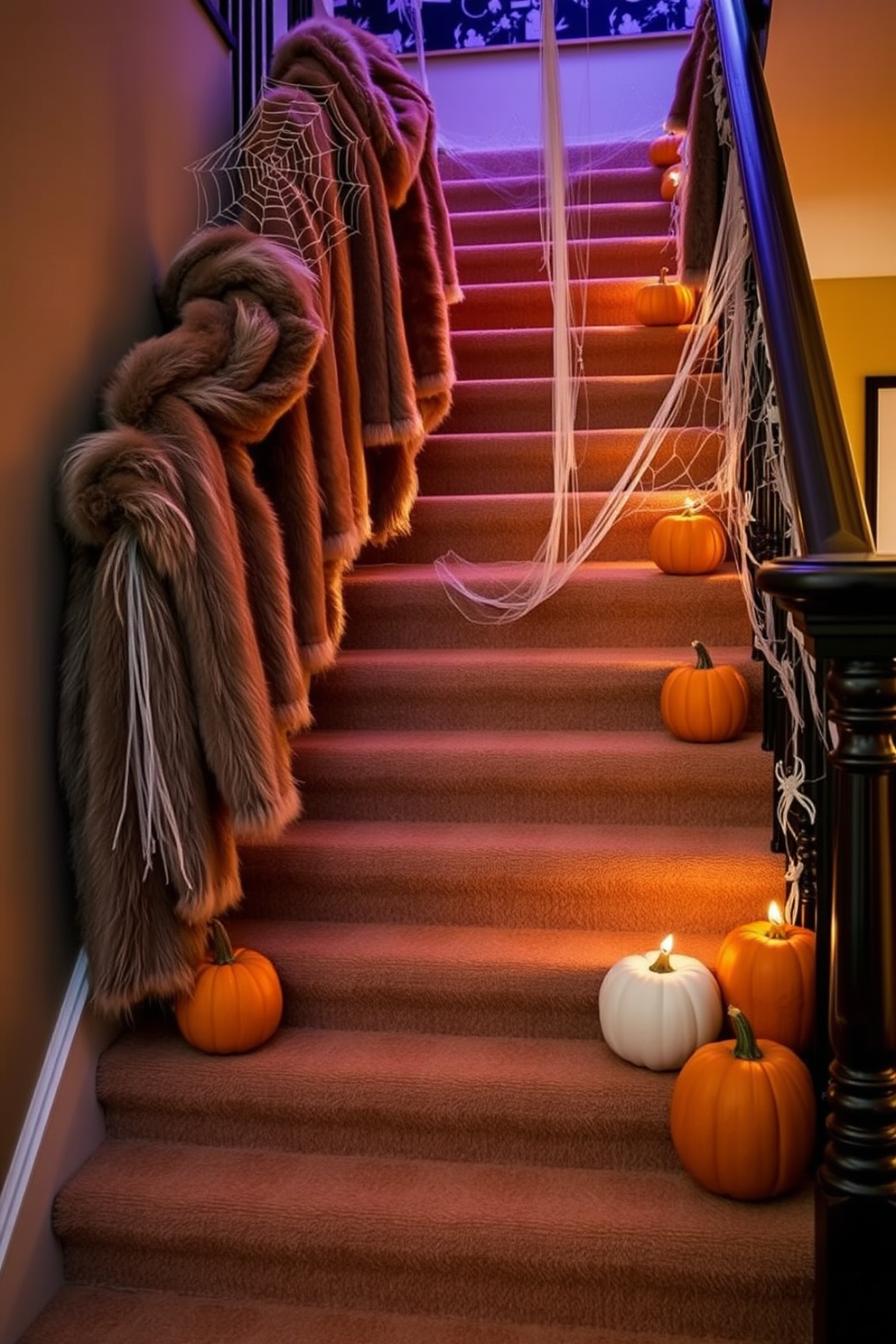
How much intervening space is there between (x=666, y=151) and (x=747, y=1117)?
12.0 ft

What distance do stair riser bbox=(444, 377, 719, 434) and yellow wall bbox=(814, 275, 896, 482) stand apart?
218cm

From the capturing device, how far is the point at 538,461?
11.3ft

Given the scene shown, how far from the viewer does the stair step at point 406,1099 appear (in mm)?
1967

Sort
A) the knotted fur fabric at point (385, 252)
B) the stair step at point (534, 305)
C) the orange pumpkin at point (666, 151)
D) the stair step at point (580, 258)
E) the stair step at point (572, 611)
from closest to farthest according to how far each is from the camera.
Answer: the knotted fur fabric at point (385, 252), the stair step at point (572, 611), the stair step at point (534, 305), the stair step at point (580, 258), the orange pumpkin at point (666, 151)

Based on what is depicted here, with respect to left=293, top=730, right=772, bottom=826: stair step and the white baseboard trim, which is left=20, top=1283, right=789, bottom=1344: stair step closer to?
the white baseboard trim

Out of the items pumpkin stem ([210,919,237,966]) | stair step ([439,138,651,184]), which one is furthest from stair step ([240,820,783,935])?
stair step ([439,138,651,184])

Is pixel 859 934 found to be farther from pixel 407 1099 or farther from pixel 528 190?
pixel 528 190

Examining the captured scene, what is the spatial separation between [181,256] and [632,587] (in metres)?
1.24

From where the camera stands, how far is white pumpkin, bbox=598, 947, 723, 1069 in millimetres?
1964

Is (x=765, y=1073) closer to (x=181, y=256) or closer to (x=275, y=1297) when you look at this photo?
(x=275, y=1297)

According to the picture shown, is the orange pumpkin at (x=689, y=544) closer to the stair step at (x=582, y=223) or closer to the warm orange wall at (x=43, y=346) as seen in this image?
the warm orange wall at (x=43, y=346)

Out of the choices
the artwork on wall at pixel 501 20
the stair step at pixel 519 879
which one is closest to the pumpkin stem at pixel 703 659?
the stair step at pixel 519 879

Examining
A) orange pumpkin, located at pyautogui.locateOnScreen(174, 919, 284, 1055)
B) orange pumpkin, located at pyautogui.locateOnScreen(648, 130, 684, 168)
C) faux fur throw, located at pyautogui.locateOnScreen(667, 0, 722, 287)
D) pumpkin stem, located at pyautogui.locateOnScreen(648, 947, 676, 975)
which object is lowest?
orange pumpkin, located at pyautogui.locateOnScreen(174, 919, 284, 1055)

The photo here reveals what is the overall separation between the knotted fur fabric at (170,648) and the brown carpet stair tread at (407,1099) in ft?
0.55
